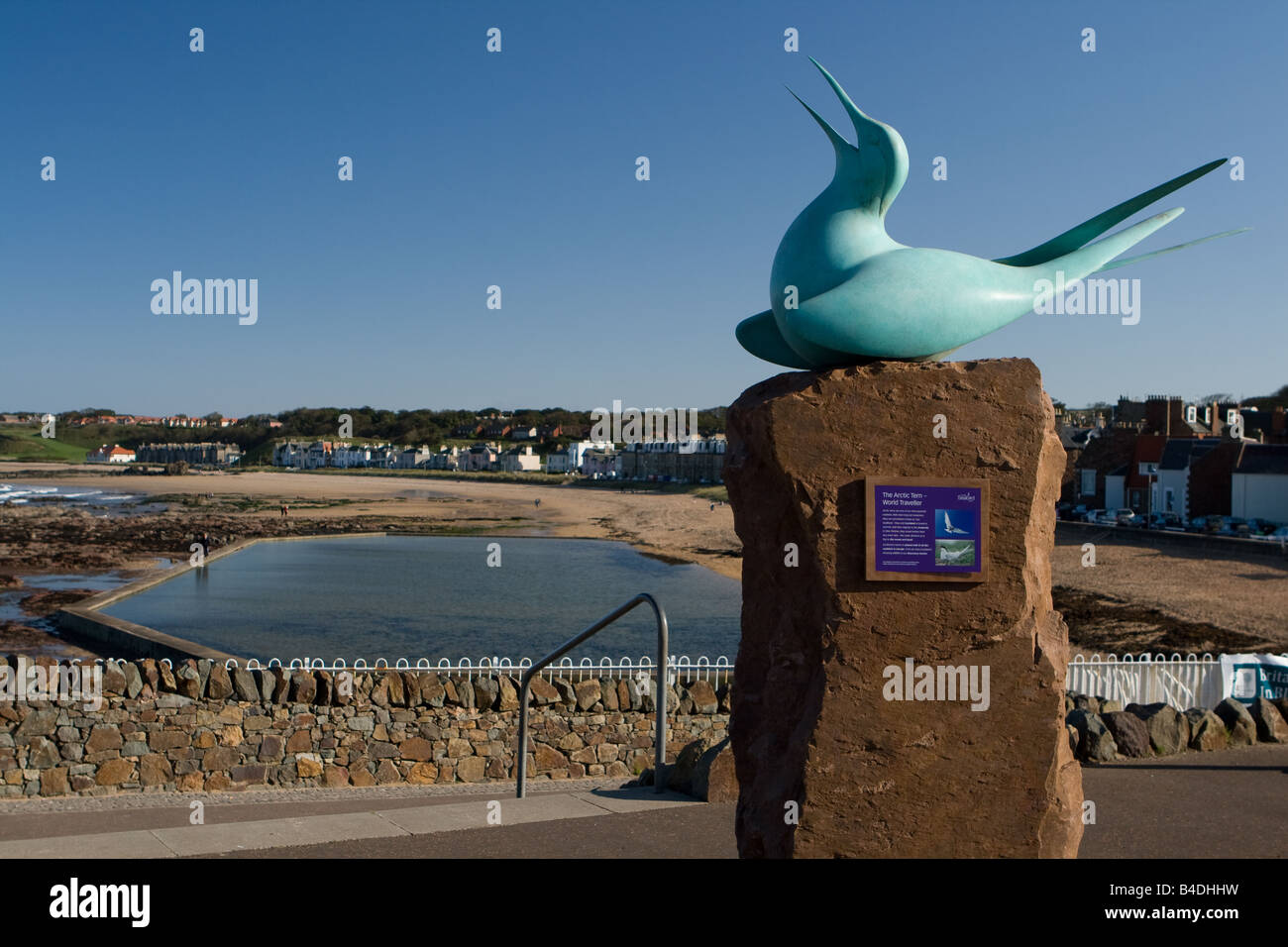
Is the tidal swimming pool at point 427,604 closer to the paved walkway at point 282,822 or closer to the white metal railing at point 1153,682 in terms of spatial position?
the white metal railing at point 1153,682

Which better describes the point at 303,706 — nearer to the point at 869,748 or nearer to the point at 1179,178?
the point at 869,748

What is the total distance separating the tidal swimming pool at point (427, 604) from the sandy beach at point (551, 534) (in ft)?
11.1

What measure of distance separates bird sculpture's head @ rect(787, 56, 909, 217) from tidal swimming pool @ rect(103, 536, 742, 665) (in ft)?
51.1

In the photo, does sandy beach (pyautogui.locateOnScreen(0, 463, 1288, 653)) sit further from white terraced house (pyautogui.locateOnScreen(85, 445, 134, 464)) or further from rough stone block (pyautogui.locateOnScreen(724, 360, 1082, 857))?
white terraced house (pyautogui.locateOnScreen(85, 445, 134, 464))

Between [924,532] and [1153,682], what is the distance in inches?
340

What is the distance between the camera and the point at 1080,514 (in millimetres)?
54375

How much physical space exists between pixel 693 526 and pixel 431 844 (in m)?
55.6

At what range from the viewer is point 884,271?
5285 mm

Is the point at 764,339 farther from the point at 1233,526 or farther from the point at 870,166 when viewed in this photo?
the point at 1233,526

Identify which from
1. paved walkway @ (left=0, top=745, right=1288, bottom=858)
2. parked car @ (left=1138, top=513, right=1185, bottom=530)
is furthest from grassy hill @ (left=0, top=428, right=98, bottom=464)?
paved walkway @ (left=0, top=745, right=1288, bottom=858)
